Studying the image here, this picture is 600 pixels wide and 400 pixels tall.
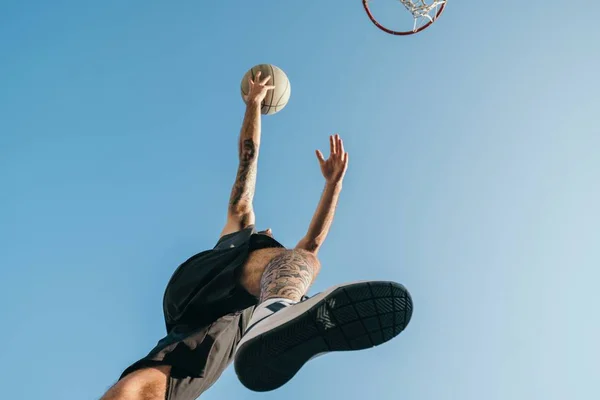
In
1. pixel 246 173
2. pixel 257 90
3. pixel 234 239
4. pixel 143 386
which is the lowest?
pixel 143 386

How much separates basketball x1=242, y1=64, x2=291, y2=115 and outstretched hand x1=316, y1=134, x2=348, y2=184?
6.73 feet

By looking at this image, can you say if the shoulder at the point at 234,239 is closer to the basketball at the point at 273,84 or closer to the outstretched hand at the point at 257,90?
the outstretched hand at the point at 257,90

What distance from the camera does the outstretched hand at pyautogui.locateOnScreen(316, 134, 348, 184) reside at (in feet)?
21.4

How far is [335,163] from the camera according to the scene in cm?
658

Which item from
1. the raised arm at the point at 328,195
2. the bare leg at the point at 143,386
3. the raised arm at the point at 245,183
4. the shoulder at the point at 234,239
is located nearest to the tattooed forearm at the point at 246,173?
the raised arm at the point at 245,183

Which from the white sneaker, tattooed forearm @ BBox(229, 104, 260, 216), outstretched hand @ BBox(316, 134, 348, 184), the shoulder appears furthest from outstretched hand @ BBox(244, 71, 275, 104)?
the white sneaker

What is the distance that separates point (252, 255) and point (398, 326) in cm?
152

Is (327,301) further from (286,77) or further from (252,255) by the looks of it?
(286,77)

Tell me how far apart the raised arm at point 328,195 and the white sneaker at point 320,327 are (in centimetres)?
239

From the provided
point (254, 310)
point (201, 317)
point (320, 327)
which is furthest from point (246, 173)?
point (320, 327)

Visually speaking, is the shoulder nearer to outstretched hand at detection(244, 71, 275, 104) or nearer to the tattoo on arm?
the tattoo on arm

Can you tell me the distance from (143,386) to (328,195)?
8.84 feet

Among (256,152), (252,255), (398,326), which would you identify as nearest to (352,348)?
(398,326)

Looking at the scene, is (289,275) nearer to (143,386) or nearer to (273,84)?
(143,386)
